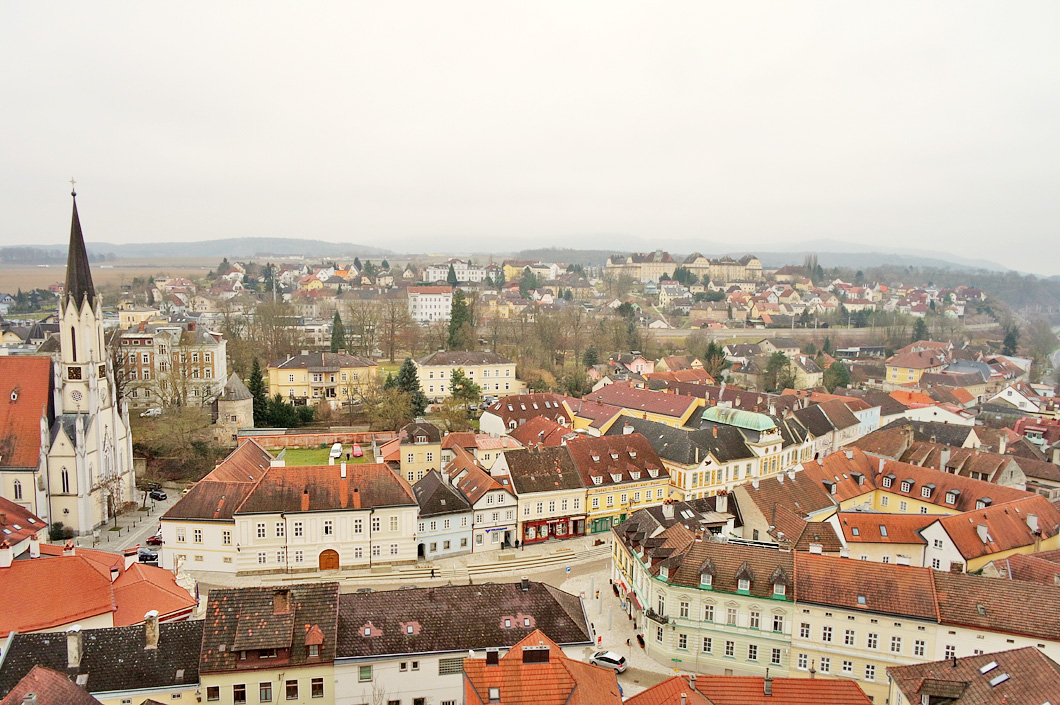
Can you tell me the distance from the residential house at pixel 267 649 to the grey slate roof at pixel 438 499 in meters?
14.4

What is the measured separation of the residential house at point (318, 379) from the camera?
64.2m

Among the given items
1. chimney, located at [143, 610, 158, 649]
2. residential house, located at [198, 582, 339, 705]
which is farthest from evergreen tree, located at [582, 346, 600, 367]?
chimney, located at [143, 610, 158, 649]

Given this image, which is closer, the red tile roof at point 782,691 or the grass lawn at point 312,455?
the red tile roof at point 782,691

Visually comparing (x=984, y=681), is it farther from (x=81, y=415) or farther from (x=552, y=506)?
(x=81, y=415)

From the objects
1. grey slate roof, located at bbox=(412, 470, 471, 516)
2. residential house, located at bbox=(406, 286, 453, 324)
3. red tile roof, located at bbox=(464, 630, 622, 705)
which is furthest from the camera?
residential house, located at bbox=(406, 286, 453, 324)

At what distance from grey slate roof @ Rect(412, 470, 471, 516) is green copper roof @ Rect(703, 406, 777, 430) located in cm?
2159

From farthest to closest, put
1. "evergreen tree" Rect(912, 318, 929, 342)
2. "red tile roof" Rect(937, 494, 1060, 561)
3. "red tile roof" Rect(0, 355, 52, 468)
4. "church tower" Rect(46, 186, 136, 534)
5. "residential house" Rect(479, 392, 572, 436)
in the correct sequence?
"evergreen tree" Rect(912, 318, 929, 342)
"residential house" Rect(479, 392, 572, 436)
"church tower" Rect(46, 186, 136, 534)
"red tile roof" Rect(0, 355, 52, 468)
"red tile roof" Rect(937, 494, 1060, 561)

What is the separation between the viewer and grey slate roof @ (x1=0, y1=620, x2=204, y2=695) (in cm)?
1912

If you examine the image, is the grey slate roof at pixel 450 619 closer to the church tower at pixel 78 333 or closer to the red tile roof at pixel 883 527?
the red tile roof at pixel 883 527

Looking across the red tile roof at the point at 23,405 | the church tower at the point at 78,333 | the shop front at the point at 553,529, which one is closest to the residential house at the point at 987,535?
the shop front at the point at 553,529

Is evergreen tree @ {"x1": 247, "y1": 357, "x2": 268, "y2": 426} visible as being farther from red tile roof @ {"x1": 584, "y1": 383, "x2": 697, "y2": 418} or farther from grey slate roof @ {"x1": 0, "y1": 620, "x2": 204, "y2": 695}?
grey slate roof @ {"x1": 0, "y1": 620, "x2": 204, "y2": 695}

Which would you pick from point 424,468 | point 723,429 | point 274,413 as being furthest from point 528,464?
point 274,413

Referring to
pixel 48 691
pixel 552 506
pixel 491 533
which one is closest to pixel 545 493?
pixel 552 506

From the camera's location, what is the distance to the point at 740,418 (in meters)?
49.2
